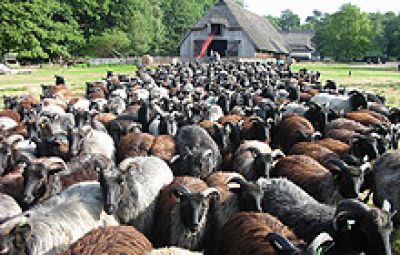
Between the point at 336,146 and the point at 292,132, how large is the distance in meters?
1.62

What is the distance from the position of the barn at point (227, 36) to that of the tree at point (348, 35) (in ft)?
88.1

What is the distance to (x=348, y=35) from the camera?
272ft

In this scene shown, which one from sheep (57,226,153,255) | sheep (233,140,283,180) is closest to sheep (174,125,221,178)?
sheep (233,140,283,180)

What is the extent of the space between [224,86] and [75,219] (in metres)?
15.5

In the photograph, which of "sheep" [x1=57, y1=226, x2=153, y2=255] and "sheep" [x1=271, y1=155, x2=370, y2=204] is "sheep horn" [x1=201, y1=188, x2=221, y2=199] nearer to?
"sheep" [x1=57, y1=226, x2=153, y2=255]

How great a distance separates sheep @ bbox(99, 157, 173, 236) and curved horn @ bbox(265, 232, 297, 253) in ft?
7.28

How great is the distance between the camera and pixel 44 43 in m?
52.8

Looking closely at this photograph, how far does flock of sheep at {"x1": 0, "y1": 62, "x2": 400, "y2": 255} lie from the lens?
5.11m

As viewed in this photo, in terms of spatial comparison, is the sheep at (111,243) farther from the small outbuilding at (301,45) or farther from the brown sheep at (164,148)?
the small outbuilding at (301,45)

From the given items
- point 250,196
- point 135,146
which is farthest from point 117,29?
point 250,196

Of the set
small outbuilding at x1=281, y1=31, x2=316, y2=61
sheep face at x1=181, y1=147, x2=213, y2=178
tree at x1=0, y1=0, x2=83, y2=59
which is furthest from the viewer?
small outbuilding at x1=281, y1=31, x2=316, y2=61

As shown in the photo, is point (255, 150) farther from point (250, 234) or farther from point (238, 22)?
point (238, 22)

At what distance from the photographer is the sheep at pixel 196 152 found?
323 inches

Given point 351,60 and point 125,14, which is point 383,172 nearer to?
point 125,14
